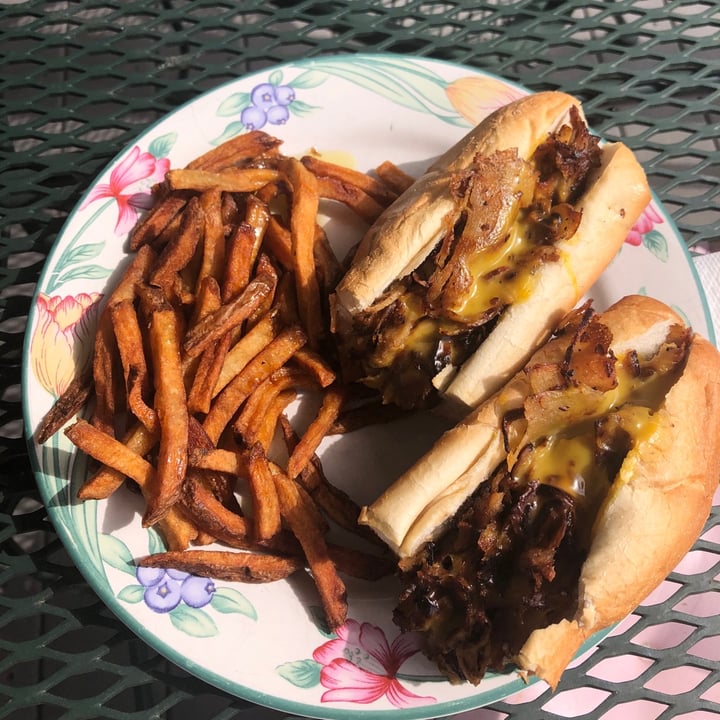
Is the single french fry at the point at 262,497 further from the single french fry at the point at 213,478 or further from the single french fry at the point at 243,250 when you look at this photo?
the single french fry at the point at 243,250

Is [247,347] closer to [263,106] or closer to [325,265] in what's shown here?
[325,265]

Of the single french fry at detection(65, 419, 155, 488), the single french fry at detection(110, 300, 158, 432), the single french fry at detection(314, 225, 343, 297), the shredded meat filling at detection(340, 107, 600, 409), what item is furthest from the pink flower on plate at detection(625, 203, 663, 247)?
the single french fry at detection(65, 419, 155, 488)

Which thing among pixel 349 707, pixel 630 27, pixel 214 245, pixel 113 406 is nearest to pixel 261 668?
pixel 349 707

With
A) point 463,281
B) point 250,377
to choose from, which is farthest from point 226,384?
point 463,281

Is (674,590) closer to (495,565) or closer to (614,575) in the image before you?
(614,575)

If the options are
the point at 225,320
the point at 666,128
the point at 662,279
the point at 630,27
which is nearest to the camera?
the point at 225,320

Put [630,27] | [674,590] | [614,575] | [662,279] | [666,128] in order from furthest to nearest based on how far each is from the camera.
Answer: [630,27] < [666,128] < [662,279] < [674,590] < [614,575]

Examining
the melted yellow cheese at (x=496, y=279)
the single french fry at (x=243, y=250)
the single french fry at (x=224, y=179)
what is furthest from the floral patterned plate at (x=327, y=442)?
the melted yellow cheese at (x=496, y=279)

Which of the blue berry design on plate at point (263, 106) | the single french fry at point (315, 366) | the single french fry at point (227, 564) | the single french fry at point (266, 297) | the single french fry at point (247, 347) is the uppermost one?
the blue berry design on plate at point (263, 106)
